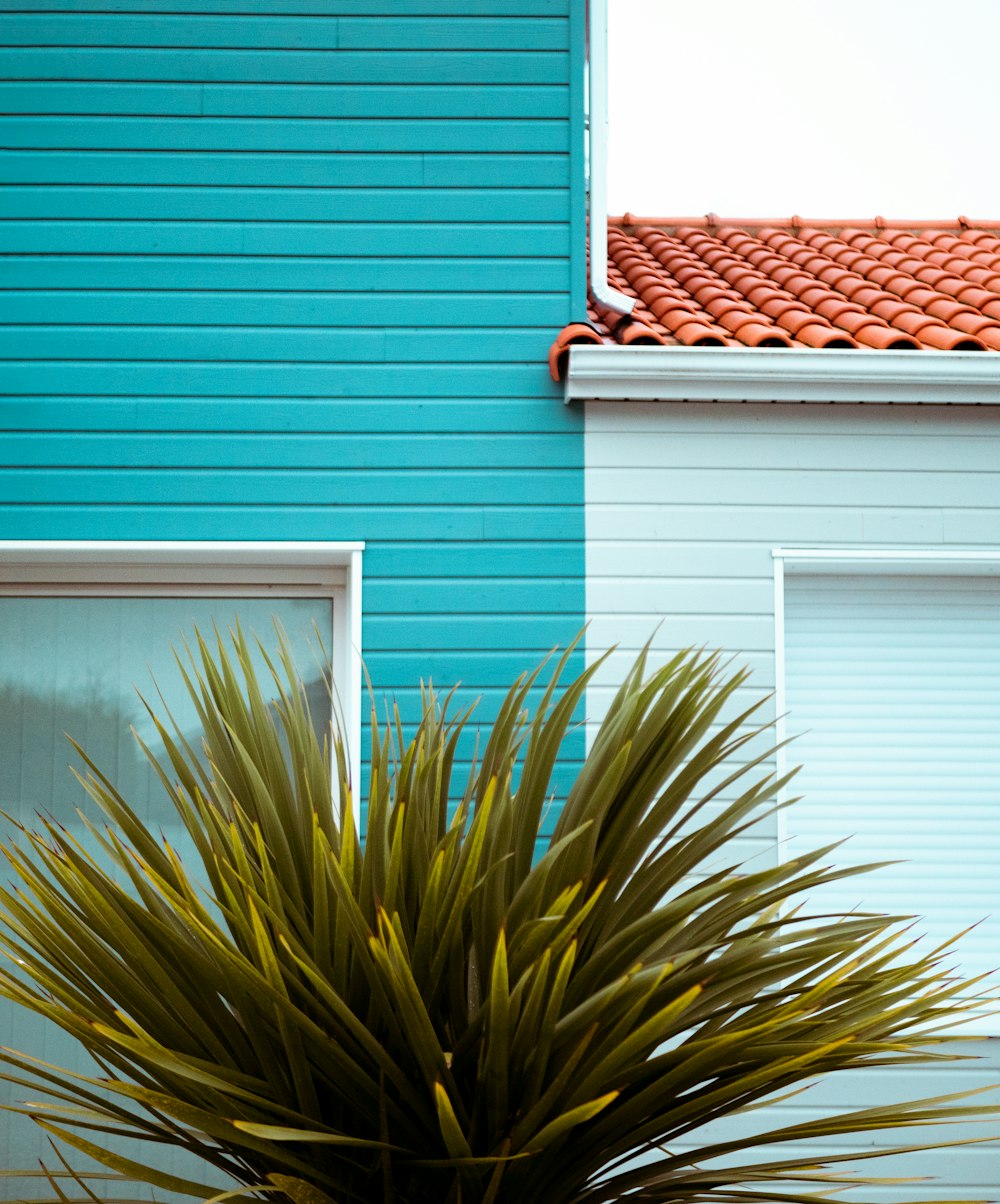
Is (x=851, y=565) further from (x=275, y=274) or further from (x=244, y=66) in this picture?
(x=244, y=66)

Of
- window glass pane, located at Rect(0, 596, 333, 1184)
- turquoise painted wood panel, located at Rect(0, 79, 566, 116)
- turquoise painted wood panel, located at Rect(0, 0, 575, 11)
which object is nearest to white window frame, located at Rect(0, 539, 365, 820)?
window glass pane, located at Rect(0, 596, 333, 1184)

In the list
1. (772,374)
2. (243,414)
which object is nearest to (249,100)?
(243,414)

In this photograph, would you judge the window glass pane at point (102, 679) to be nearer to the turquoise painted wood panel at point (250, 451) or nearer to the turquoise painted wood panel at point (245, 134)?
the turquoise painted wood panel at point (250, 451)

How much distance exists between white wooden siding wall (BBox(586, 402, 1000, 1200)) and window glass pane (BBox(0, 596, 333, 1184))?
96cm

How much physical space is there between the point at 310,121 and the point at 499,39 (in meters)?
0.66

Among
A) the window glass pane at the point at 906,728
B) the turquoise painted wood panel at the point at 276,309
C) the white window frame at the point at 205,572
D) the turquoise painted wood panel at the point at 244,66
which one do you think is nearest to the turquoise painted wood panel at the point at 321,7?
the turquoise painted wood panel at the point at 244,66

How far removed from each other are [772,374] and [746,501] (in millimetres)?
391

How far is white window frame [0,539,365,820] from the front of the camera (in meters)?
3.90

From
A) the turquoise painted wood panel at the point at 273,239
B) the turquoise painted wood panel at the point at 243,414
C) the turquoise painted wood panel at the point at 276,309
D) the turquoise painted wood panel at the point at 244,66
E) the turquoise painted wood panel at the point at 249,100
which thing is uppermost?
the turquoise painted wood panel at the point at 244,66

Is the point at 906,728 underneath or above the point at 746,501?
underneath

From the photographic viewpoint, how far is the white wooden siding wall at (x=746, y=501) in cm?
397

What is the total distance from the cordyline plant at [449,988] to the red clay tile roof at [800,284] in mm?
1840

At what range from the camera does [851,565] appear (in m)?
4.10

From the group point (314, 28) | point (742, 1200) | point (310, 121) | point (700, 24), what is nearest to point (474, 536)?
point (310, 121)
